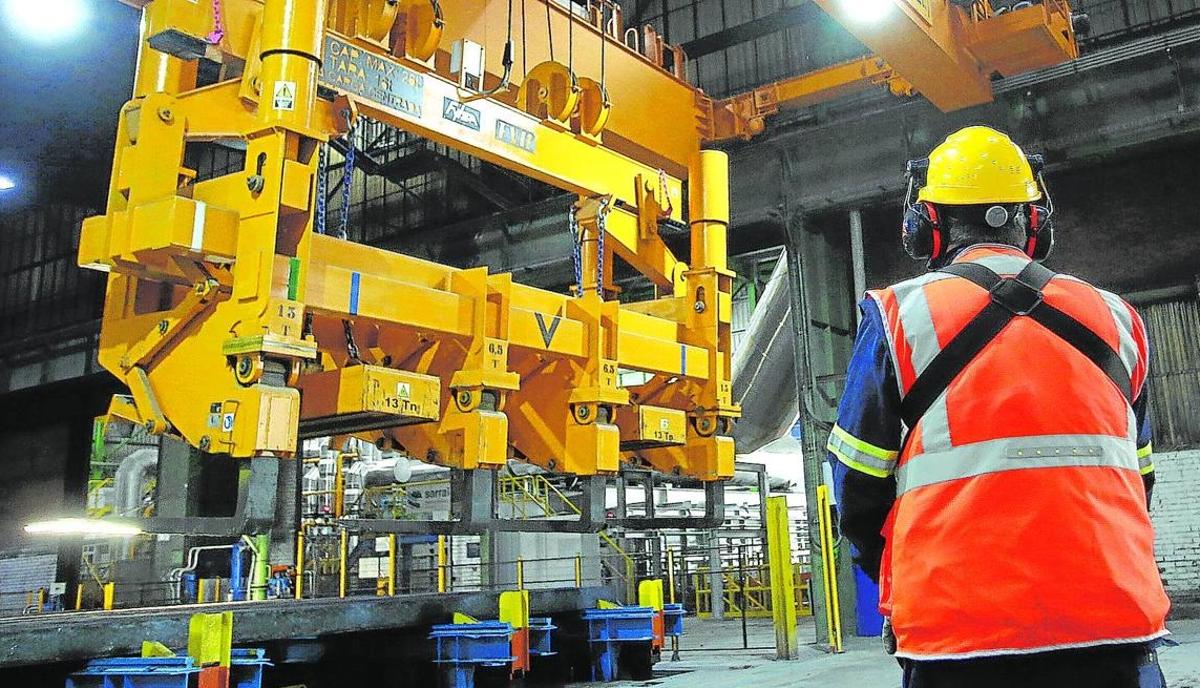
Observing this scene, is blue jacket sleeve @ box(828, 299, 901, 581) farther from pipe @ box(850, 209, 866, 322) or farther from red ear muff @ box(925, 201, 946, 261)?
pipe @ box(850, 209, 866, 322)

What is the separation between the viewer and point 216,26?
473 cm

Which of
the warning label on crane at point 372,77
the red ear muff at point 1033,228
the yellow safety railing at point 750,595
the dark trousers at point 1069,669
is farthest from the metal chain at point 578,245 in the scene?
the yellow safety railing at point 750,595

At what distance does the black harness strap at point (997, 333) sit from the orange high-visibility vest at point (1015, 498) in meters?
0.01

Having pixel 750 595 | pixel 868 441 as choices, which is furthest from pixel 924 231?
pixel 750 595

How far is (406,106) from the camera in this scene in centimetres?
548

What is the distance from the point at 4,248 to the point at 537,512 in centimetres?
1278

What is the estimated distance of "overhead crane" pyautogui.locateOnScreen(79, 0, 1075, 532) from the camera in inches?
174

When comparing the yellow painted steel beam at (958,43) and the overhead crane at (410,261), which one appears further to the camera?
the yellow painted steel beam at (958,43)

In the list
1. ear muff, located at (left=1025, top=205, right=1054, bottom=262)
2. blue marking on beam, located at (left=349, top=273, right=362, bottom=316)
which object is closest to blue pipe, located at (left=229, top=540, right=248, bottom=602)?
blue marking on beam, located at (left=349, top=273, right=362, bottom=316)

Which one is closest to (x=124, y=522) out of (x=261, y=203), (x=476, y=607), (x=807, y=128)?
(x=261, y=203)

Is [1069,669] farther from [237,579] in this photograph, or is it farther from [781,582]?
[237,579]

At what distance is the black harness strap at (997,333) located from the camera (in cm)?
163

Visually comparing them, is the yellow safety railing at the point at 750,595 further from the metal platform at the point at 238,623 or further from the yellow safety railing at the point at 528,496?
the metal platform at the point at 238,623

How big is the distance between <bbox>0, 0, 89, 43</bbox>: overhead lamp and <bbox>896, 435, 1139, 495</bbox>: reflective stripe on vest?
38.1ft
